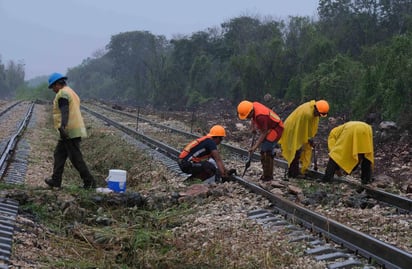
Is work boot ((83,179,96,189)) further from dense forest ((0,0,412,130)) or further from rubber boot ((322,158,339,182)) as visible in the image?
dense forest ((0,0,412,130))

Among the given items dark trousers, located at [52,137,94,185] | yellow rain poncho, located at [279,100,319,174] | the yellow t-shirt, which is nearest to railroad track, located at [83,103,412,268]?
yellow rain poncho, located at [279,100,319,174]

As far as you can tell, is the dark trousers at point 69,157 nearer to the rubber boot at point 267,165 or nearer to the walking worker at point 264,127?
the walking worker at point 264,127

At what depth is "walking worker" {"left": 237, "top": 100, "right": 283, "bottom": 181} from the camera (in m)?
7.74

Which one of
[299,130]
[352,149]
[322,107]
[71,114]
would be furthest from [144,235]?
[322,107]

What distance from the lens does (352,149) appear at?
25.0ft

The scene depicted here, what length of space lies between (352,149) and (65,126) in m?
4.08

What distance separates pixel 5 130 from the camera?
16781mm

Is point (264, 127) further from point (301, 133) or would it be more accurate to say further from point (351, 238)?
point (351, 238)

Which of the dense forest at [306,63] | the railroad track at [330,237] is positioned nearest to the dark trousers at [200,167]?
the railroad track at [330,237]

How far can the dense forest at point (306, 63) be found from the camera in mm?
17469

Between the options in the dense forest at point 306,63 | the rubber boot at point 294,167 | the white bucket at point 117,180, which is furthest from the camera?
the dense forest at point 306,63

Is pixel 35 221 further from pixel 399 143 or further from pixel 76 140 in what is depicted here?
pixel 399 143

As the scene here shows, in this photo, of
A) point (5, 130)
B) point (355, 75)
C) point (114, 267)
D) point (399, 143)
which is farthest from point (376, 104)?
point (114, 267)

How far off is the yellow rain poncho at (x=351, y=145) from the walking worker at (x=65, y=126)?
362 centimetres
